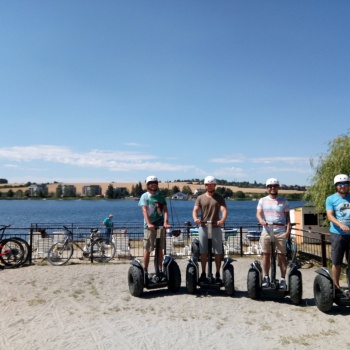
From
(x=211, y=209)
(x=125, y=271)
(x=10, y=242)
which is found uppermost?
(x=211, y=209)

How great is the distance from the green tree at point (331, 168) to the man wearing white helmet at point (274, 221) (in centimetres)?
666

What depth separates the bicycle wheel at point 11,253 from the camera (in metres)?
9.74

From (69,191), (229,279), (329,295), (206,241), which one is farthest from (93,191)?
(329,295)

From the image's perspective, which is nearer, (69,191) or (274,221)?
(274,221)

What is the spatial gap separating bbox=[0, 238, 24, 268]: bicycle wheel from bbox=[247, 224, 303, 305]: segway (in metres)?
6.36

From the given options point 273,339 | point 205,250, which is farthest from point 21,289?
point 273,339

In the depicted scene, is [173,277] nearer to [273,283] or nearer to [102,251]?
[273,283]

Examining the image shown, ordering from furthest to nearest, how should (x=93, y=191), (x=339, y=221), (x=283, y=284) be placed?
(x=93, y=191) → (x=283, y=284) → (x=339, y=221)

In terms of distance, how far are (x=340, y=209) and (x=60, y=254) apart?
807cm

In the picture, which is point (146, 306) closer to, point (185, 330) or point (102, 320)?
point (102, 320)

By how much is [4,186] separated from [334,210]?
13255 centimetres

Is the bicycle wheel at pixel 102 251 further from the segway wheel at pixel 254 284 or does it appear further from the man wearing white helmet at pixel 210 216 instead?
the segway wheel at pixel 254 284

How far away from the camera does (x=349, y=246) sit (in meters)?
5.65

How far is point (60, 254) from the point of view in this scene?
436 inches
